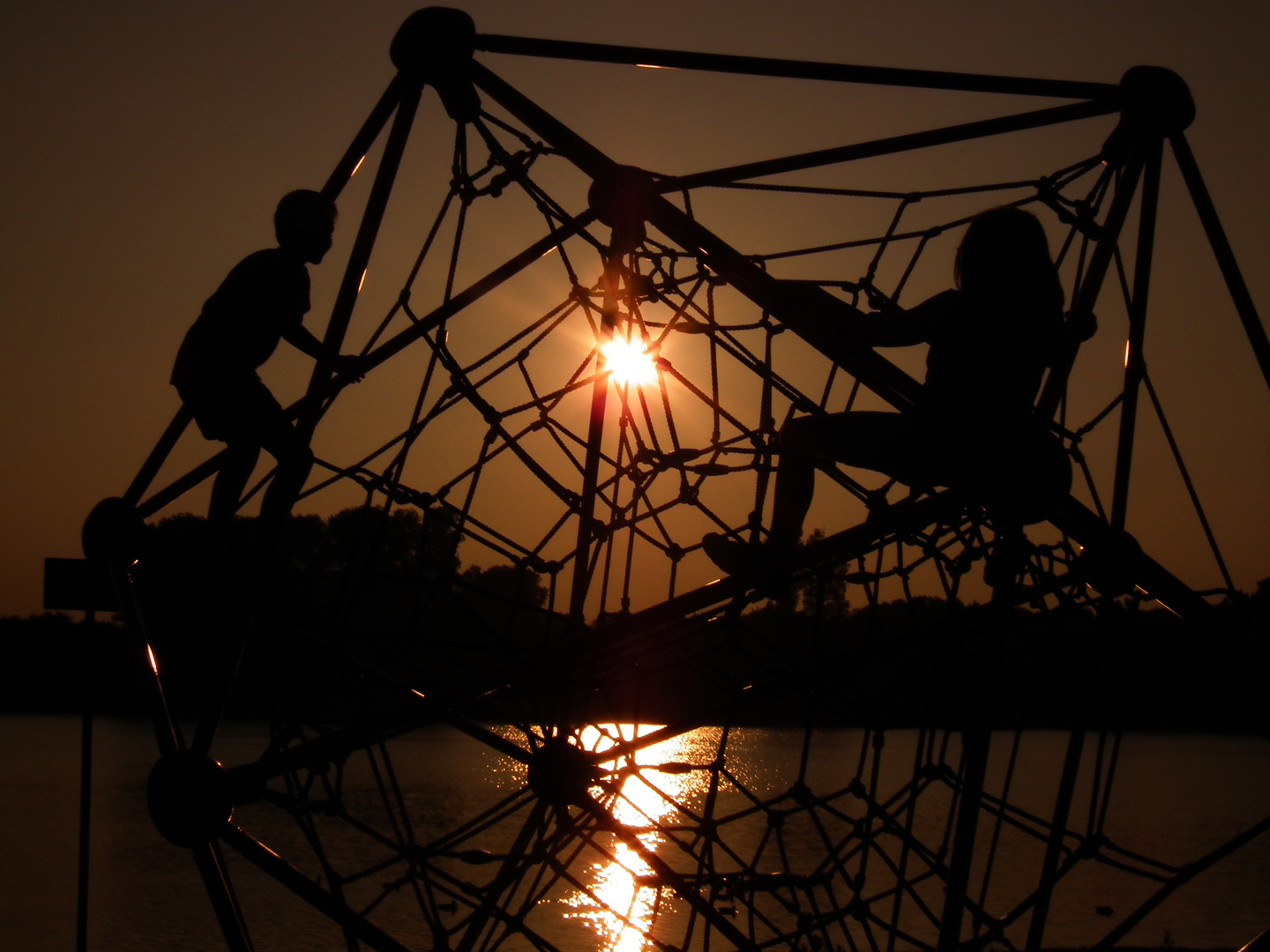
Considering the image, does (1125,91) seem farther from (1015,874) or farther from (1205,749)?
(1205,749)

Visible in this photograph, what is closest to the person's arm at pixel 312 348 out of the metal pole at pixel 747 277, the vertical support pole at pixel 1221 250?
the metal pole at pixel 747 277

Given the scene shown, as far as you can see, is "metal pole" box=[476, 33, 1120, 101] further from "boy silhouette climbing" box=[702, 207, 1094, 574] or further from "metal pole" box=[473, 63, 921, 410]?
"boy silhouette climbing" box=[702, 207, 1094, 574]

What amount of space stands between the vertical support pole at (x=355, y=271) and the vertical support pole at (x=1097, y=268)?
2.13m

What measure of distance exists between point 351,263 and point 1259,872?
16.9 metres

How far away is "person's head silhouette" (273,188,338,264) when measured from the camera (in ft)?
13.6

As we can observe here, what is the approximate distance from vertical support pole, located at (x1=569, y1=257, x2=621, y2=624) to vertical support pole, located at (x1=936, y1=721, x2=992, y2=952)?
1.37 meters

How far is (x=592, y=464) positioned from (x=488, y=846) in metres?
12.7

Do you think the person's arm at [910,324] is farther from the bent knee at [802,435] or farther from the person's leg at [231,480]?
the person's leg at [231,480]

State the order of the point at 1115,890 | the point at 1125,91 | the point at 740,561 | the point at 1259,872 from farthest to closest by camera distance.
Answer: the point at 1259,872 → the point at 1115,890 → the point at 1125,91 → the point at 740,561

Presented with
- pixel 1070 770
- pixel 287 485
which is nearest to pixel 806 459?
pixel 1070 770

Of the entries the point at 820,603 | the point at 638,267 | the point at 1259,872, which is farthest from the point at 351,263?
the point at 1259,872

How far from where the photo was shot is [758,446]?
4426mm

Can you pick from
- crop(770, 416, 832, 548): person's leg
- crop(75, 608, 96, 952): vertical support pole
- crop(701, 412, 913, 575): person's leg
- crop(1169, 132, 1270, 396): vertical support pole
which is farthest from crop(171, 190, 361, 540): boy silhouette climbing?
crop(1169, 132, 1270, 396): vertical support pole

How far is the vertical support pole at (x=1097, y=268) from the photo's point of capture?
373cm
